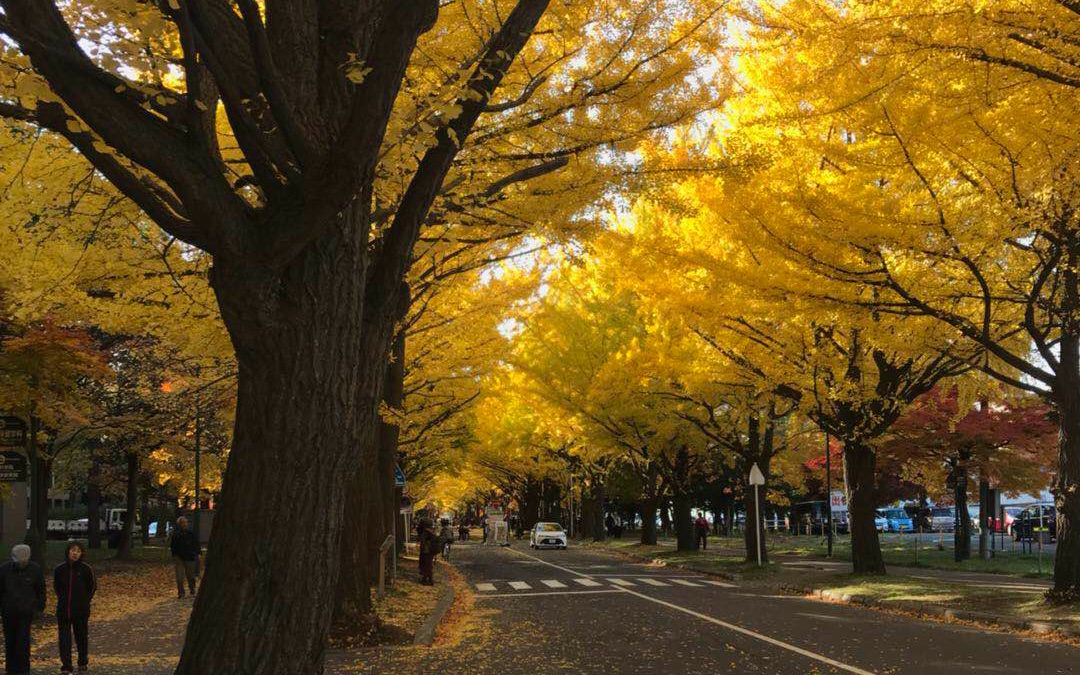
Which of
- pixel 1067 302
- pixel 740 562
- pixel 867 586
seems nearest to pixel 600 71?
pixel 1067 302

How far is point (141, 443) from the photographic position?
2719 centimetres

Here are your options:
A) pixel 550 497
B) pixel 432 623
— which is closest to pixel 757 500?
pixel 432 623

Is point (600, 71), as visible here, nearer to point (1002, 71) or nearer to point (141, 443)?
point (1002, 71)

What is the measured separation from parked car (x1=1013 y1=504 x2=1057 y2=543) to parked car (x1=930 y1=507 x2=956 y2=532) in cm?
1767

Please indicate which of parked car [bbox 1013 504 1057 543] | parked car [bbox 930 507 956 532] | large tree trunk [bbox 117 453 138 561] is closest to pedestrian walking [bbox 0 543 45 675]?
large tree trunk [bbox 117 453 138 561]

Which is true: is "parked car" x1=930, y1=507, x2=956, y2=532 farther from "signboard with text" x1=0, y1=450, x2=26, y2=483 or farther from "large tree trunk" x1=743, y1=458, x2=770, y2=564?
"signboard with text" x1=0, y1=450, x2=26, y2=483

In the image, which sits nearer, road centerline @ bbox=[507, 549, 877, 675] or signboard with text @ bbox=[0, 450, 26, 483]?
road centerline @ bbox=[507, 549, 877, 675]

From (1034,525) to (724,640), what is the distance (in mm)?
32537

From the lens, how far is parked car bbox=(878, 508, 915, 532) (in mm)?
60900

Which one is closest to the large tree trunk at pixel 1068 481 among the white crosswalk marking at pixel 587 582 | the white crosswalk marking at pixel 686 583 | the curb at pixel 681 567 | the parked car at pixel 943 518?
the white crosswalk marking at pixel 686 583

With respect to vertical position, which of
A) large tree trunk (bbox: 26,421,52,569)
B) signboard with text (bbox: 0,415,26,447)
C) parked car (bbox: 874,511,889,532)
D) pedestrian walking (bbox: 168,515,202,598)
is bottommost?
parked car (bbox: 874,511,889,532)

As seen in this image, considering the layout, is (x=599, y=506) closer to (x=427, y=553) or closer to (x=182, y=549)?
(x=427, y=553)

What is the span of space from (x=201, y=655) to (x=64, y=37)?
2.79 meters

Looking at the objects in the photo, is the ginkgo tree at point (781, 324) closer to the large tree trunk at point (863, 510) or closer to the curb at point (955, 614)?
the large tree trunk at point (863, 510)
